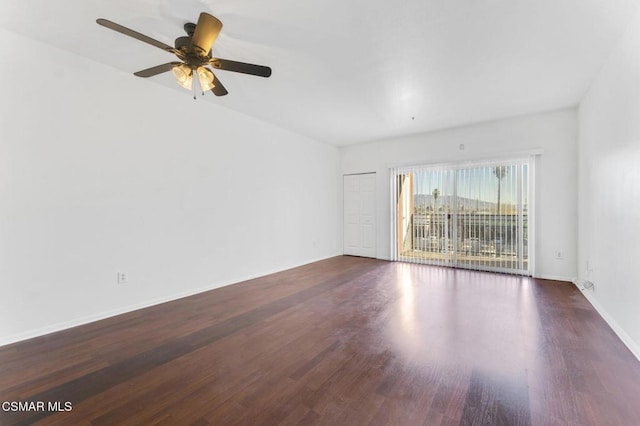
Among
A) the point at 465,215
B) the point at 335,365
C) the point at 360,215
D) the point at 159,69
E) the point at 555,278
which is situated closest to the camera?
the point at 335,365

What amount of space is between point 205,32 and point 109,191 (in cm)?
210

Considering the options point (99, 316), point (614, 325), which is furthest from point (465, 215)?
point (99, 316)

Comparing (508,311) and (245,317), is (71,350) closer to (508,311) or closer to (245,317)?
(245,317)

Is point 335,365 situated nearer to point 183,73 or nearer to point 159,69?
point 183,73

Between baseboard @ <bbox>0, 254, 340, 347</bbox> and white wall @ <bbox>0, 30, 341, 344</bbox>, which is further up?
white wall @ <bbox>0, 30, 341, 344</bbox>

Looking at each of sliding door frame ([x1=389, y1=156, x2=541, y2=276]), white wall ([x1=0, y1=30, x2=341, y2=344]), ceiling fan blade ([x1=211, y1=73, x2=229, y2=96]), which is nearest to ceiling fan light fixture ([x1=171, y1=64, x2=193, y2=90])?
ceiling fan blade ([x1=211, y1=73, x2=229, y2=96])

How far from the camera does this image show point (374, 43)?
2.58m

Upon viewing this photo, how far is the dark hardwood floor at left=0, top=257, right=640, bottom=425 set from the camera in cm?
161

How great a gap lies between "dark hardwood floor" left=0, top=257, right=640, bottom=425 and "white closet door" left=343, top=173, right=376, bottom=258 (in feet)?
10.2

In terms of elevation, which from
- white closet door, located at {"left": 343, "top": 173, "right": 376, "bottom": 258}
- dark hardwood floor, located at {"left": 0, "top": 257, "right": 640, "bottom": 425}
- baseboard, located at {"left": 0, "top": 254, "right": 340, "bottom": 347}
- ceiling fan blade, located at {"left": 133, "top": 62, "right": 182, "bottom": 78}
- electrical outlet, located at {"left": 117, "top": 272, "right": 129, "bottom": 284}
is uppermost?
ceiling fan blade, located at {"left": 133, "top": 62, "right": 182, "bottom": 78}

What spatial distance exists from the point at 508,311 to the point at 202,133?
4547 millimetres

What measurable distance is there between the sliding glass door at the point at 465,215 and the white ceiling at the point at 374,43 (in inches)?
54.1

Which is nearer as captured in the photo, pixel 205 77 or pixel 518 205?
pixel 205 77

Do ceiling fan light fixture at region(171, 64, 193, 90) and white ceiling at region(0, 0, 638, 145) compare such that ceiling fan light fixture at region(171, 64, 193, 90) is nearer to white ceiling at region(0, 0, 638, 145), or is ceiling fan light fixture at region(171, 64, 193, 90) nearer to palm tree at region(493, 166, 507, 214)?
white ceiling at region(0, 0, 638, 145)
